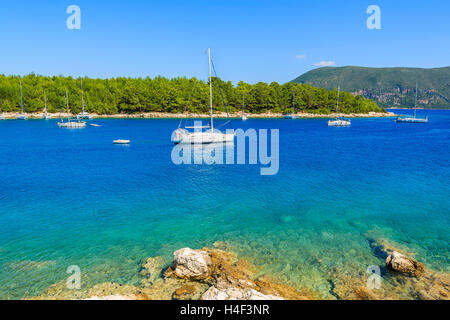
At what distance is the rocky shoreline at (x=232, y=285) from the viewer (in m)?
11.6

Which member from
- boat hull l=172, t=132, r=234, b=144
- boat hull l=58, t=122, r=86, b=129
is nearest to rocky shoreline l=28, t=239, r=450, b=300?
boat hull l=172, t=132, r=234, b=144

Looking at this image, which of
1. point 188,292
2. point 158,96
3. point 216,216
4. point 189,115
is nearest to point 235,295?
point 188,292

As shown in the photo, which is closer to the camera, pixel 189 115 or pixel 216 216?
pixel 216 216

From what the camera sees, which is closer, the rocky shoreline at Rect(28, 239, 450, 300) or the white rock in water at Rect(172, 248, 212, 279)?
the rocky shoreline at Rect(28, 239, 450, 300)

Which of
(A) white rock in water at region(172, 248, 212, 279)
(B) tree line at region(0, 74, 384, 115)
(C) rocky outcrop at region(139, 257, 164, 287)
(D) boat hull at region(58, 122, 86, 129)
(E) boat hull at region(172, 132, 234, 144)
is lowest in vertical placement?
(C) rocky outcrop at region(139, 257, 164, 287)

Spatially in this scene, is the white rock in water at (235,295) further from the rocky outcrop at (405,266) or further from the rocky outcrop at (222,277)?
the rocky outcrop at (405,266)

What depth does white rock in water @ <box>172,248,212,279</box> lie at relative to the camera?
509 inches

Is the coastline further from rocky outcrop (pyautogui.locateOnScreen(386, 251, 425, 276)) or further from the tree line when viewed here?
rocky outcrop (pyautogui.locateOnScreen(386, 251, 425, 276))

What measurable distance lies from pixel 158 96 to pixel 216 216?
161m

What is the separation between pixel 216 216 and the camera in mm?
21562

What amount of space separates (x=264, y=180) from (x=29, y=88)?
170 meters

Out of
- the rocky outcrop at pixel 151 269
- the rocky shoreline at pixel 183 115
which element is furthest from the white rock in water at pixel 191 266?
the rocky shoreline at pixel 183 115

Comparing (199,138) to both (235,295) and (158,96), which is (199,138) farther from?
(158,96)

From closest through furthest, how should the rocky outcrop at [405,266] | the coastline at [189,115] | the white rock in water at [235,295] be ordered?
the white rock in water at [235,295]
the rocky outcrop at [405,266]
the coastline at [189,115]
